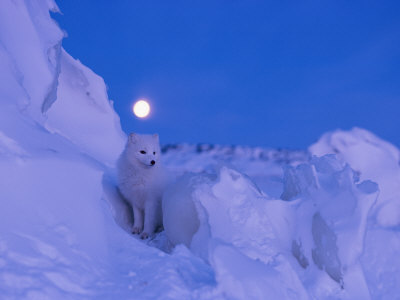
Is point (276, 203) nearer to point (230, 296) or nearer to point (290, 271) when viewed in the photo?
point (290, 271)

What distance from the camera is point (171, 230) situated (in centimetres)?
359

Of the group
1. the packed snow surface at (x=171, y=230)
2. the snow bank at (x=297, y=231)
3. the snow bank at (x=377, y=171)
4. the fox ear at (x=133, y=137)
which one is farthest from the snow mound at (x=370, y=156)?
the fox ear at (x=133, y=137)

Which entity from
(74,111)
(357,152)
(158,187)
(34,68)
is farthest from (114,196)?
(357,152)

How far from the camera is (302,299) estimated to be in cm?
220

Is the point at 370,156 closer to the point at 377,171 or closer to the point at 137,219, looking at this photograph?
the point at 377,171

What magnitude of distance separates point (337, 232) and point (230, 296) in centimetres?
102

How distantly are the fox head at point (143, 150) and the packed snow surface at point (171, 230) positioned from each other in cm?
51

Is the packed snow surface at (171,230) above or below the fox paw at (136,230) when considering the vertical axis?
below

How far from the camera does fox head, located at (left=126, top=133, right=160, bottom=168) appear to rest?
4285 millimetres

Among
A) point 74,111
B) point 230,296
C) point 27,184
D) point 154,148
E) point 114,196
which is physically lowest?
point 230,296

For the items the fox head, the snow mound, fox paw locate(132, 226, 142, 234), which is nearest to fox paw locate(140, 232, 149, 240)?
fox paw locate(132, 226, 142, 234)

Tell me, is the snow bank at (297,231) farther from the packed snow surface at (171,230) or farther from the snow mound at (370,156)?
the snow mound at (370,156)

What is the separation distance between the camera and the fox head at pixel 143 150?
429 cm

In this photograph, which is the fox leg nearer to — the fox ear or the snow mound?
the fox ear
